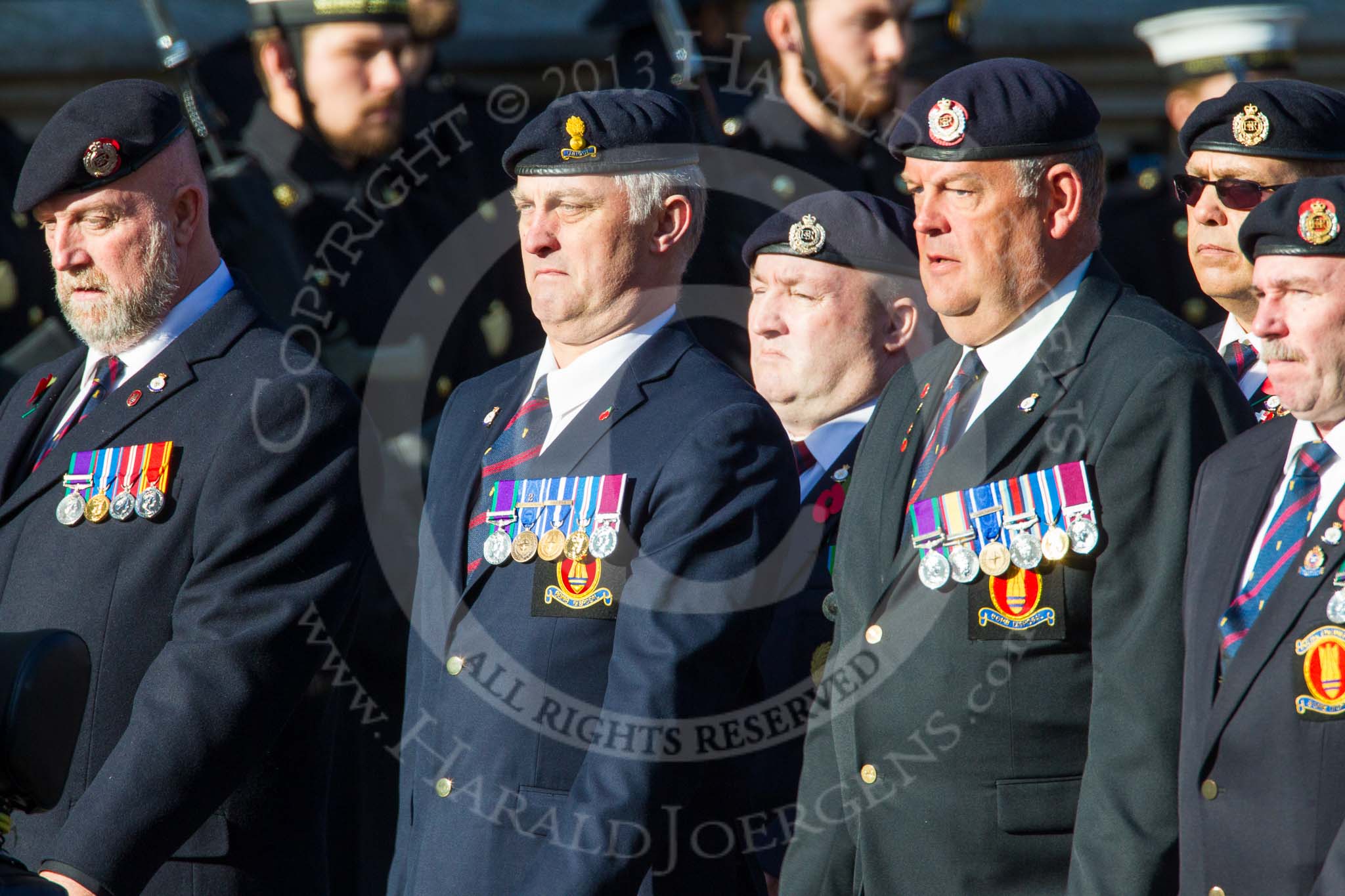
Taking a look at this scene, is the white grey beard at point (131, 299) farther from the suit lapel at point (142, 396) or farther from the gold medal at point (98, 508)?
the gold medal at point (98, 508)

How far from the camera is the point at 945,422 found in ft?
11.1

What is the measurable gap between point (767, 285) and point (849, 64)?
1.43m

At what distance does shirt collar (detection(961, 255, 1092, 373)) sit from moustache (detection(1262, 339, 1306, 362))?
41 cm

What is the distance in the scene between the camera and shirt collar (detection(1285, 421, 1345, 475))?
292 centimetres

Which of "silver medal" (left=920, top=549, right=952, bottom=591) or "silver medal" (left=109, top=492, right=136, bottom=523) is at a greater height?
"silver medal" (left=109, top=492, right=136, bottom=523)

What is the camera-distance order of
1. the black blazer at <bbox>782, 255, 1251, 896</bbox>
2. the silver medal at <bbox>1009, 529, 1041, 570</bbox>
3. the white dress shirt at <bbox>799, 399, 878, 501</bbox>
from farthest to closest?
the white dress shirt at <bbox>799, 399, 878, 501</bbox>
the silver medal at <bbox>1009, 529, 1041, 570</bbox>
the black blazer at <bbox>782, 255, 1251, 896</bbox>

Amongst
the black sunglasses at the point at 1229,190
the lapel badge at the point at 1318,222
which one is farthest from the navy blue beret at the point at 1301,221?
the black sunglasses at the point at 1229,190

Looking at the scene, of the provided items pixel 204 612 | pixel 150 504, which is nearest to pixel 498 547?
pixel 204 612

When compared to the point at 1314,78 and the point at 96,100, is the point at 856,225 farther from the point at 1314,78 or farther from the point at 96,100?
the point at 1314,78

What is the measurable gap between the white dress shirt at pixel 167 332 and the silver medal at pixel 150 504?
0.32m

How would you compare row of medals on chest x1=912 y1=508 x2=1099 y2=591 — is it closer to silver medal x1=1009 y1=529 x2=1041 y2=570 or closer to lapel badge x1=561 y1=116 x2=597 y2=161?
silver medal x1=1009 y1=529 x2=1041 y2=570

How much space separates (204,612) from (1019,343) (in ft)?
5.00

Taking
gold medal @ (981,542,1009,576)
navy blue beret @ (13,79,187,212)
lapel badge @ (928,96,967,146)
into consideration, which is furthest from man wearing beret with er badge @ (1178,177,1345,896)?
navy blue beret @ (13,79,187,212)

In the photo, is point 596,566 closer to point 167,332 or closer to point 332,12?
point 167,332
